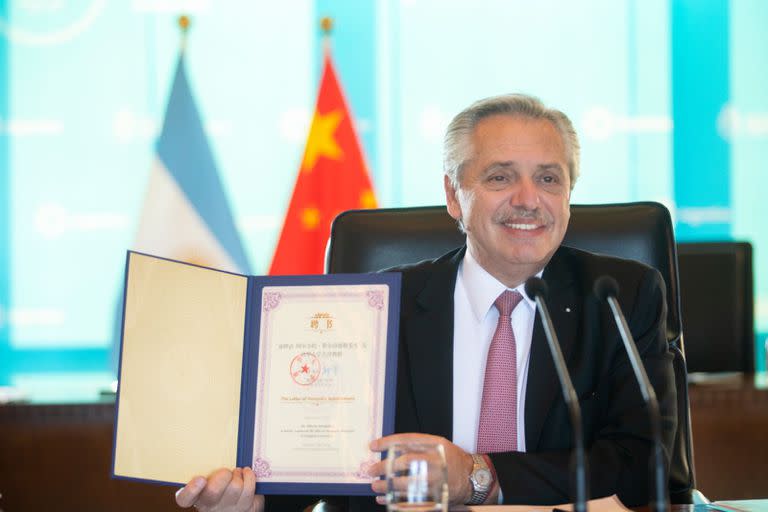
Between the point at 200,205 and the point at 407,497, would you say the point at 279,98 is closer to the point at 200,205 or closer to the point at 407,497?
the point at 200,205

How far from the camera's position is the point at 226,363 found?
1519 mm

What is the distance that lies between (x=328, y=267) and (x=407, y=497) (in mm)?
993

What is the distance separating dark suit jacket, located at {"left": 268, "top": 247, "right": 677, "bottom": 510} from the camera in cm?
160

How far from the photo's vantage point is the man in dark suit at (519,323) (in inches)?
69.6

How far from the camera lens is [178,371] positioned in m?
1.50

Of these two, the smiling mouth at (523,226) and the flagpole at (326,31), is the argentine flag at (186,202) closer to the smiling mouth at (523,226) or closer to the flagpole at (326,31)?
the flagpole at (326,31)

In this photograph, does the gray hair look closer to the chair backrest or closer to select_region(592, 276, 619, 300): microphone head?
select_region(592, 276, 619, 300): microphone head

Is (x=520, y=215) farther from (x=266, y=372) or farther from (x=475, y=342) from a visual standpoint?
(x=266, y=372)

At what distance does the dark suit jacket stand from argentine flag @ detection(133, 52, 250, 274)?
2.17 meters

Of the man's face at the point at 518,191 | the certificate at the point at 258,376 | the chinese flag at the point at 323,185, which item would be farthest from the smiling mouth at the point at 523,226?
the chinese flag at the point at 323,185

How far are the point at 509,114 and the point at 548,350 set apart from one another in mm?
512

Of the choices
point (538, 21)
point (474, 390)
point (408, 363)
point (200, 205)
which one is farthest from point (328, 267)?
point (538, 21)

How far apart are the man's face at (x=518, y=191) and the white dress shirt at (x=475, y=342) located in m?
0.06

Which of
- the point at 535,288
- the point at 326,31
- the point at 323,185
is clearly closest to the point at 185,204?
the point at 323,185
